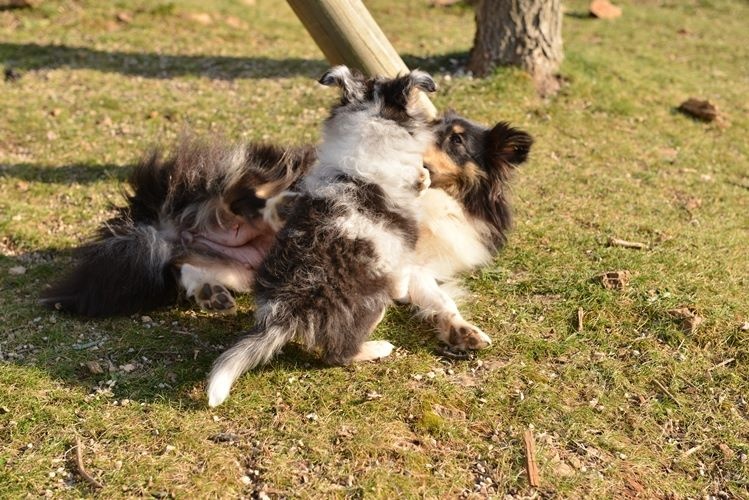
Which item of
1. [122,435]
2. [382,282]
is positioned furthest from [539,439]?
[122,435]

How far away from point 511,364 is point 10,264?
3.31 meters

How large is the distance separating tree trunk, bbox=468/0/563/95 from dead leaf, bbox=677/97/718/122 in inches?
54.6

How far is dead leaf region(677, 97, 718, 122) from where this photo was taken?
24.4 feet

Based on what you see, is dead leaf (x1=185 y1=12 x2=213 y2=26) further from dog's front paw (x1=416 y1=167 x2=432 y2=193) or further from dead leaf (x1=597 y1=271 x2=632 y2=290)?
dead leaf (x1=597 y1=271 x2=632 y2=290)

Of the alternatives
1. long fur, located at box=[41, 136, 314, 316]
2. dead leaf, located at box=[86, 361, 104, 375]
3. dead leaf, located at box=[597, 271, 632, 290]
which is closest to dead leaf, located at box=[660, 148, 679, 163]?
dead leaf, located at box=[597, 271, 632, 290]

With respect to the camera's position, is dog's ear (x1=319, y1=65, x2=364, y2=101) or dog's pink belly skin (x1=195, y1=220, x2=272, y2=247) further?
dog's pink belly skin (x1=195, y1=220, x2=272, y2=247)

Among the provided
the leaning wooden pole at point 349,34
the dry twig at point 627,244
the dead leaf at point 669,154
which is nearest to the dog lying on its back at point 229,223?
the leaning wooden pole at point 349,34

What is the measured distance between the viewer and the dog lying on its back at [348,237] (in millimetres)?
3441

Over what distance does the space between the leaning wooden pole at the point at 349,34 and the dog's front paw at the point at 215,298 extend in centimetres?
185

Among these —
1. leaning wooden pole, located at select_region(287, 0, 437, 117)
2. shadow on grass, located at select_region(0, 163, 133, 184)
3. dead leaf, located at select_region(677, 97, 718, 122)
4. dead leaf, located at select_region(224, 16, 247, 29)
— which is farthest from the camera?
dead leaf, located at select_region(224, 16, 247, 29)

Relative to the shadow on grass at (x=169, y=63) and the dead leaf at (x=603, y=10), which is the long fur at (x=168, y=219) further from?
the dead leaf at (x=603, y=10)

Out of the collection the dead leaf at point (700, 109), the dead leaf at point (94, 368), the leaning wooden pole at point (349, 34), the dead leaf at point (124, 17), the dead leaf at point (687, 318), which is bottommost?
the dead leaf at point (124, 17)

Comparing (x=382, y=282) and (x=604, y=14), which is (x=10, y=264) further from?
(x=604, y=14)

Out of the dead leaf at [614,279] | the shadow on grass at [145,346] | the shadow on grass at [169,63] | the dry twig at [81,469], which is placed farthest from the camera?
the shadow on grass at [169,63]
